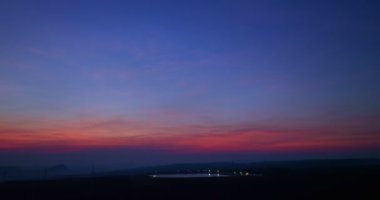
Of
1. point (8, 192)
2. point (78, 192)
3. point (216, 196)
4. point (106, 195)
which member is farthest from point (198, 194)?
point (8, 192)

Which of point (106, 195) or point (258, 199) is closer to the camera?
point (258, 199)

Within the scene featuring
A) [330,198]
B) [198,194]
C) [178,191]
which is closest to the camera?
[330,198]

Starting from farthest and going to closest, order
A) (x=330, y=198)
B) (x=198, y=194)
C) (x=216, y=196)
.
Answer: (x=198, y=194), (x=216, y=196), (x=330, y=198)

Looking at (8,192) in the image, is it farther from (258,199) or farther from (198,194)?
(258,199)

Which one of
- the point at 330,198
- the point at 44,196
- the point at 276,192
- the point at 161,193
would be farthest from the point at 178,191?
the point at 330,198

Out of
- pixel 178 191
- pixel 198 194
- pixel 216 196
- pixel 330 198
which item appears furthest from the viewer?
pixel 178 191

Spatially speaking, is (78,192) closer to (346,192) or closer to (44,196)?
(44,196)

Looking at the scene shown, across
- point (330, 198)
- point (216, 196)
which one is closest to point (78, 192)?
point (216, 196)

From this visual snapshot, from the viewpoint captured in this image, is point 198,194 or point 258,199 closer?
point 258,199
